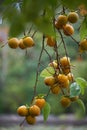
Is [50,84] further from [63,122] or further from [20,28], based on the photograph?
[63,122]

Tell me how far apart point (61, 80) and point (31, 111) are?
0.07 metres

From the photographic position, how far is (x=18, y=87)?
5.75 metres

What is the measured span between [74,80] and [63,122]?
444cm

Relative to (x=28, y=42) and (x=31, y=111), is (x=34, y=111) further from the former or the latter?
(x=28, y=42)

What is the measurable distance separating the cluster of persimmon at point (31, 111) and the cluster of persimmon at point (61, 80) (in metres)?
0.03

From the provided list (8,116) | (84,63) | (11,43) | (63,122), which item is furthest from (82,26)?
(8,116)

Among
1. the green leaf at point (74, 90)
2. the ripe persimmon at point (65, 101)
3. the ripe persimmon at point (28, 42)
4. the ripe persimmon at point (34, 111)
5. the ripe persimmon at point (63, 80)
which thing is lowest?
the ripe persimmon at point (34, 111)

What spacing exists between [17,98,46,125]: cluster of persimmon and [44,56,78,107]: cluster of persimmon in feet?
0.11

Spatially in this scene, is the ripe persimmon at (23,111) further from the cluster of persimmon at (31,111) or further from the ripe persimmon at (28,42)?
the ripe persimmon at (28,42)

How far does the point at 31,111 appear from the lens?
24.4 inches

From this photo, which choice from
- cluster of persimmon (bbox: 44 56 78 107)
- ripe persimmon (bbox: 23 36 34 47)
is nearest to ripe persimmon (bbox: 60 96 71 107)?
cluster of persimmon (bbox: 44 56 78 107)

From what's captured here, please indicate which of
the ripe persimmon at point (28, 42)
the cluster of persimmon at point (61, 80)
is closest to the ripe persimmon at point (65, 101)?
the cluster of persimmon at point (61, 80)

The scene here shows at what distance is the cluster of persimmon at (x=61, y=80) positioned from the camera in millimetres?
636

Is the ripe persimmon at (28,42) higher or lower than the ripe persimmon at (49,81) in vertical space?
higher
